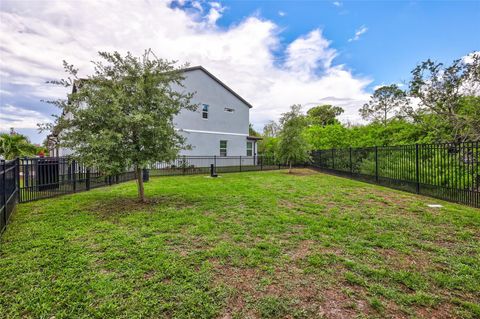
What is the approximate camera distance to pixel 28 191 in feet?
21.7

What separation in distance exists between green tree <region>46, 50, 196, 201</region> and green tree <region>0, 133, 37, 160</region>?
11428 millimetres

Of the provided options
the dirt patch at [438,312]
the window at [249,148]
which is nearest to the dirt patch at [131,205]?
the dirt patch at [438,312]

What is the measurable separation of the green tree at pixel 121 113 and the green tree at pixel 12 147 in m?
11.4

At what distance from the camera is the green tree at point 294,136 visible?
14.4m

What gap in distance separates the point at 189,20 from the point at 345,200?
10.9 metres

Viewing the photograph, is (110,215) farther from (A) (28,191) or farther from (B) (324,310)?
(B) (324,310)

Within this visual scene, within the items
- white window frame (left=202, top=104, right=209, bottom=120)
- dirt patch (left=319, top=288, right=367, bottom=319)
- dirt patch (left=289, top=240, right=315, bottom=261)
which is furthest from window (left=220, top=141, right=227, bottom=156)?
dirt patch (left=319, top=288, right=367, bottom=319)

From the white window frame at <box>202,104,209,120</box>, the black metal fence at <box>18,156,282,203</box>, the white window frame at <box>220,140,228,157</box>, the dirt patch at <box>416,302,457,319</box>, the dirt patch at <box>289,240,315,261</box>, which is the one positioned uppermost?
the white window frame at <box>202,104,209,120</box>

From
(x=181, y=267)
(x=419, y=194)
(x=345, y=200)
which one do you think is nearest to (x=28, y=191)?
(x=181, y=267)

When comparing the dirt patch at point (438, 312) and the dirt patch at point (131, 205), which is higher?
the dirt patch at point (131, 205)

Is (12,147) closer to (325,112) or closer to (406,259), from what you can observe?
(406,259)

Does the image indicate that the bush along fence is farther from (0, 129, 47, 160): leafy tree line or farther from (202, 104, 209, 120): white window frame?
(0, 129, 47, 160): leafy tree line

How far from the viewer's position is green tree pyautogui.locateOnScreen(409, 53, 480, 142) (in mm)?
9742

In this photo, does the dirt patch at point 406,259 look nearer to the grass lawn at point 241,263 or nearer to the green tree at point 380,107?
the grass lawn at point 241,263
